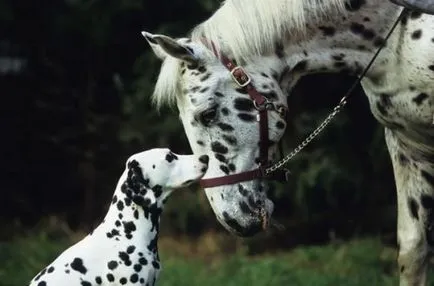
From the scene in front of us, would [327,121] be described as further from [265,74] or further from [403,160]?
[403,160]

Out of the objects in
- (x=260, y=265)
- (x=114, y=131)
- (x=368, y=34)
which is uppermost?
(x=368, y=34)

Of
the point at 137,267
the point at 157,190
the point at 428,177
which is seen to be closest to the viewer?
the point at 137,267

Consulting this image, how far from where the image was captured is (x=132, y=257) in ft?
13.6

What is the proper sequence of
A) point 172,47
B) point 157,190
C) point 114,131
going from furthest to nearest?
point 114,131 → point 172,47 → point 157,190

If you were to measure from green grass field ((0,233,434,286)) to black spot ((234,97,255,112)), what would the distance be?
2241 mm

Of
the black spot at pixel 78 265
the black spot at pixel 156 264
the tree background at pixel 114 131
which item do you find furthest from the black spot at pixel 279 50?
the tree background at pixel 114 131

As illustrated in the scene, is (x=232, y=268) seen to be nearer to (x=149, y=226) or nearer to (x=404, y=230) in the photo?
(x=404, y=230)

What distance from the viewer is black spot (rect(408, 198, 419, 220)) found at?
5.41m

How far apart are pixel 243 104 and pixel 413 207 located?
45.7 inches

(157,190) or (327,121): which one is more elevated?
(327,121)

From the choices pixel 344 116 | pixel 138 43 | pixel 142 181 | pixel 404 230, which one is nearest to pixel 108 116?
pixel 138 43

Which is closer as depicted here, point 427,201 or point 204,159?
point 204,159

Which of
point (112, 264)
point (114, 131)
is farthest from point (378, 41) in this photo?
point (114, 131)

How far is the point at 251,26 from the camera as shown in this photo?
482cm
